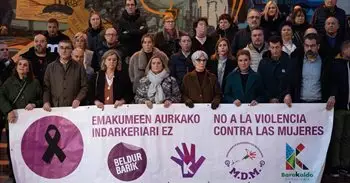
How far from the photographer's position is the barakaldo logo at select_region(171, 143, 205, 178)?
7938mm

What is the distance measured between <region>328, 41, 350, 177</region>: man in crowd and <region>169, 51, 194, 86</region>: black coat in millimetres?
1975

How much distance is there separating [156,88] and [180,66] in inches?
30.7

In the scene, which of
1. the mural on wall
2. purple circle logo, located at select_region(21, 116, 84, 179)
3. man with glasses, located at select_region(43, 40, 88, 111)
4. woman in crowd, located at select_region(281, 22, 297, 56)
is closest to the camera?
purple circle logo, located at select_region(21, 116, 84, 179)

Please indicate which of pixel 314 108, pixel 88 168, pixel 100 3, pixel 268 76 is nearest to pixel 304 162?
pixel 314 108

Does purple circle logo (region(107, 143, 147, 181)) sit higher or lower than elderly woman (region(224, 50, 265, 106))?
lower

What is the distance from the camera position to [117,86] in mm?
8148

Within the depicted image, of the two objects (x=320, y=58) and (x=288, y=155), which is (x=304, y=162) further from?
(x=320, y=58)

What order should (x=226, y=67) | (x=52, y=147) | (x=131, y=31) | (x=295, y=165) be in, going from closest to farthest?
(x=295, y=165), (x=52, y=147), (x=226, y=67), (x=131, y=31)

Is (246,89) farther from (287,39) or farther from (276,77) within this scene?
(287,39)

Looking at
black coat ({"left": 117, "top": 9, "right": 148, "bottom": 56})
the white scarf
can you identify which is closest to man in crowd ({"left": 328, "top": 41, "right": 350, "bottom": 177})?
the white scarf

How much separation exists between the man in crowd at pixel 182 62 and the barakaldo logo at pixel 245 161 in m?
1.28

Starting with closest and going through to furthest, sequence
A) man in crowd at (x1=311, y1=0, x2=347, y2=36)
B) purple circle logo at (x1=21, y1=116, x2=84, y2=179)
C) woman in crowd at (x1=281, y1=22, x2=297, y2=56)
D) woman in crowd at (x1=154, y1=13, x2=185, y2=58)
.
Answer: purple circle logo at (x1=21, y1=116, x2=84, y2=179) → woman in crowd at (x1=281, y1=22, x2=297, y2=56) → woman in crowd at (x1=154, y1=13, x2=185, y2=58) → man in crowd at (x1=311, y1=0, x2=347, y2=36)

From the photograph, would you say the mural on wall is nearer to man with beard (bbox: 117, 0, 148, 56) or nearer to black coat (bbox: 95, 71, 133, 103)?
man with beard (bbox: 117, 0, 148, 56)

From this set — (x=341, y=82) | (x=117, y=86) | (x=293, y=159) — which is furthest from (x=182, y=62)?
(x=341, y=82)
